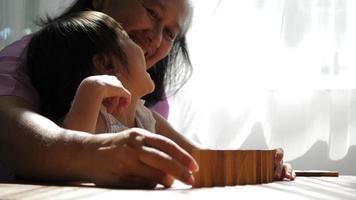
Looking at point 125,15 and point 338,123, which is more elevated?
point 125,15

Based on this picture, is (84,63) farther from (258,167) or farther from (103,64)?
(258,167)

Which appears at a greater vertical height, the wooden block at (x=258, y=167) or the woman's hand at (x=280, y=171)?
the wooden block at (x=258, y=167)

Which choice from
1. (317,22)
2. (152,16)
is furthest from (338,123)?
(152,16)

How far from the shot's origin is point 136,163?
1.82ft

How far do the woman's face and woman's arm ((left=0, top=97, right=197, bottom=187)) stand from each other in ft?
1.54

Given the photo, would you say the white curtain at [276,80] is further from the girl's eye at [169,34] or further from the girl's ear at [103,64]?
the girl's ear at [103,64]

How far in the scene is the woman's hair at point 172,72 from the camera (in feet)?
4.83

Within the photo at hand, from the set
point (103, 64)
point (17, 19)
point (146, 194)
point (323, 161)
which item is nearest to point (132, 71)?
point (103, 64)

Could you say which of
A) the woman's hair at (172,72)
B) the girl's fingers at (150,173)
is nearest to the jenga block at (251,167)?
the girl's fingers at (150,173)

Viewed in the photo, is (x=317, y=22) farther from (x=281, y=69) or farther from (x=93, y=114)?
(x=93, y=114)

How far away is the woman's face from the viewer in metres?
1.15

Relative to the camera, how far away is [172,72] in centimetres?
156

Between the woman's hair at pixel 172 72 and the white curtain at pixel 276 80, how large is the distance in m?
0.04

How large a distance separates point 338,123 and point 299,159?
0.15 meters
